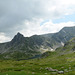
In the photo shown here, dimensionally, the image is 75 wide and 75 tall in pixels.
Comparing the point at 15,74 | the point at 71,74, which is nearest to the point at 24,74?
the point at 15,74

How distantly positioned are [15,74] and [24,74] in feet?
12.3

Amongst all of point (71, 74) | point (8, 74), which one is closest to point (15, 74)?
point (8, 74)

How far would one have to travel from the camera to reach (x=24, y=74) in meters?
38.3

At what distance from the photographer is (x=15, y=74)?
39.0 m

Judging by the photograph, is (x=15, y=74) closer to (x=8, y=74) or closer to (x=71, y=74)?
(x=8, y=74)

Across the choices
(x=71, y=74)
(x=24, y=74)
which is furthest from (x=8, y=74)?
(x=71, y=74)

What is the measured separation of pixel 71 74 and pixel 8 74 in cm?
2441

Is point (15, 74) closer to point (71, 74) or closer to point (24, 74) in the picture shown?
point (24, 74)

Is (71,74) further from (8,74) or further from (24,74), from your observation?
(8,74)

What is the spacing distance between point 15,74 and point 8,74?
2804 mm

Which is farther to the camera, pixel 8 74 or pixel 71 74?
pixel 8 74

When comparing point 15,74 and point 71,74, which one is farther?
point 15,74

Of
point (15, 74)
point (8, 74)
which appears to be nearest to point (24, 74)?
point (15, 74)

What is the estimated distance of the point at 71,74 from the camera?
119ft
